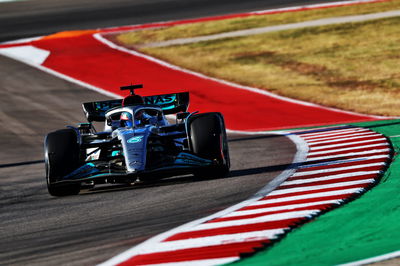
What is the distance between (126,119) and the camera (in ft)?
44.2

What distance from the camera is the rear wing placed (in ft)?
47.7

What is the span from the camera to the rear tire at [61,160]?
12.1m

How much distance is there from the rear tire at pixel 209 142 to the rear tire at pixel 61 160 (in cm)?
163

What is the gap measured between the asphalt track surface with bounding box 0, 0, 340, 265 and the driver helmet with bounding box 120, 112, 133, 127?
1.03 meters

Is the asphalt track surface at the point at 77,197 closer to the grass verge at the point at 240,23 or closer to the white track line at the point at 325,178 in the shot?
the white track line at the point at 325,178

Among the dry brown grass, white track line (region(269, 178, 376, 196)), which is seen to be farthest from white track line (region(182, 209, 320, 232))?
the dry brown grass

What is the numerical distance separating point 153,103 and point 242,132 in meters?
6.91

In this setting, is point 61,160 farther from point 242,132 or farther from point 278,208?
point 242,132

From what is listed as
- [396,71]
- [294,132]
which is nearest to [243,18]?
[396,71]

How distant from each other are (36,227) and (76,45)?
27.2 m

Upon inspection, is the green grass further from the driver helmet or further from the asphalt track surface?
the driver helmet

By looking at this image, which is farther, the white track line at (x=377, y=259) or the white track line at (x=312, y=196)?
the white track line at (x=312, y=196)

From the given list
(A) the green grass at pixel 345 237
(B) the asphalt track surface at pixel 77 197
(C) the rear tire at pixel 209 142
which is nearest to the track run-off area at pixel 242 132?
(A) the green grass at pixel 345 237

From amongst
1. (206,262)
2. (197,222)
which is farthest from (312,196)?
(206,262)
